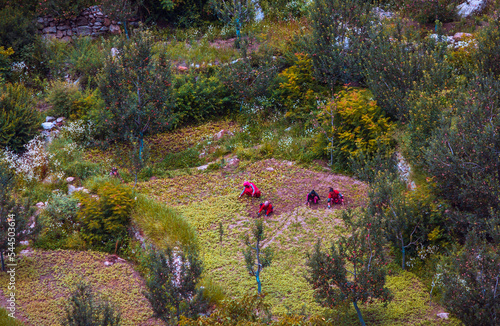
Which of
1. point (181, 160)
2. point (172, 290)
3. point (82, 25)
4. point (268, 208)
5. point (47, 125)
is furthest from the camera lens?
point (82, 25)

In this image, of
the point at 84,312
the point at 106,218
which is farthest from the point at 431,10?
the point at 84,312

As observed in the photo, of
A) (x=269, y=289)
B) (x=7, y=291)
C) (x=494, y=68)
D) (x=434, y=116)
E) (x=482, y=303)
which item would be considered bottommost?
(x=7, y=291)

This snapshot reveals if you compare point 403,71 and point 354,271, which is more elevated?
point 403,71

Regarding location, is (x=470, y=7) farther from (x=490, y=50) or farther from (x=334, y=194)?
(x=334, y=194)

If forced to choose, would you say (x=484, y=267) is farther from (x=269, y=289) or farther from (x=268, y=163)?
(x=268, y=163)

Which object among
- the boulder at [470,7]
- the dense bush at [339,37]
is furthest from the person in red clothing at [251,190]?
the boulder at [470,7]

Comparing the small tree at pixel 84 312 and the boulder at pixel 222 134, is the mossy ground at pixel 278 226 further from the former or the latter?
the small tree at pixel 84 312

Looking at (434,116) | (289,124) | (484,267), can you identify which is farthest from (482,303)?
(289,124)
